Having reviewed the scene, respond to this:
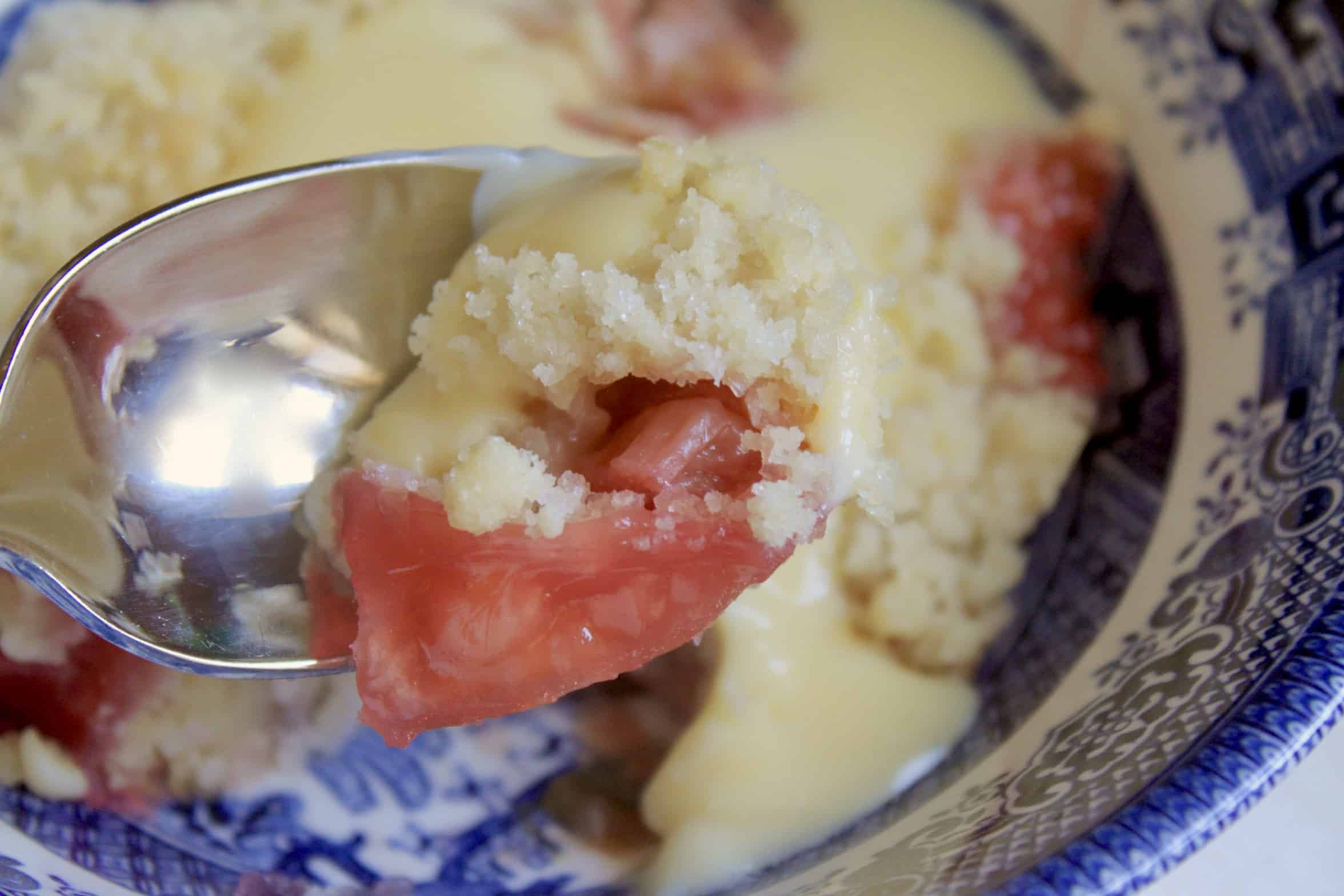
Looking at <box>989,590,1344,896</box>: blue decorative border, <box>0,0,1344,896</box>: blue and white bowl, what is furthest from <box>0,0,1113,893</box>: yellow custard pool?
<box>989,590,1344,896</box>: blue decorative border

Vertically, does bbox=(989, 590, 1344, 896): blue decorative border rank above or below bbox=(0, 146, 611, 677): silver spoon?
below

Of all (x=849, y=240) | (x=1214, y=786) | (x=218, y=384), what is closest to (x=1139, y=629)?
(x=1214, y=786)

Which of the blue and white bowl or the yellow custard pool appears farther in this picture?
the yellow custard pool

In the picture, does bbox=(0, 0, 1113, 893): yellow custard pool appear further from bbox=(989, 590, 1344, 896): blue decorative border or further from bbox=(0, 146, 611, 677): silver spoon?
bbox=(989, 590, 1344, 896): blue decorative border

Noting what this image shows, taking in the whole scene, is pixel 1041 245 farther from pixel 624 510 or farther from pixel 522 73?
pixel 624 510

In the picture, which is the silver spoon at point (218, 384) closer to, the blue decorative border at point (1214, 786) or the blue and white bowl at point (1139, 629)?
the blue and white bowl at point (1139, 629)

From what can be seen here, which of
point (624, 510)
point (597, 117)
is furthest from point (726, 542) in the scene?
point (597, 117)

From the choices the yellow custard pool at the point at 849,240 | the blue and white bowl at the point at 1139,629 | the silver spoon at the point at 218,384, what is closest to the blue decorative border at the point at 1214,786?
the blue and white bowl at the point at 1139,629
